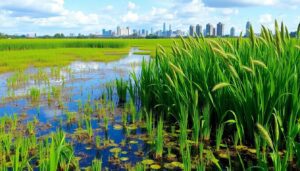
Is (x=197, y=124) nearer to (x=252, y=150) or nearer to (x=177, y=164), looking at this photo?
(x=177, y=164)

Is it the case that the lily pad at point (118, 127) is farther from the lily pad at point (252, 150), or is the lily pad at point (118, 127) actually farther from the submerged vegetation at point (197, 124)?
the lily pad at point (252, 150)

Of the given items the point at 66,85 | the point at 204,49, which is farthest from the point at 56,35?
the point at 204,49

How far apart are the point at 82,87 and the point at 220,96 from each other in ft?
29.7

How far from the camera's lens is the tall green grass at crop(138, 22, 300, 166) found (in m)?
5.59

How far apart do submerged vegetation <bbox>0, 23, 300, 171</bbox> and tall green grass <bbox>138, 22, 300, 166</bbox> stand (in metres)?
0.02

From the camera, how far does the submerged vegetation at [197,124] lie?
531 cm

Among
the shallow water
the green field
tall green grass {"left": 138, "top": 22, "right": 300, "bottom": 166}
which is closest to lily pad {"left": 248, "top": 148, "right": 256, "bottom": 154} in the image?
tall green grass {"left": 138, "top": 22, "right": 300, "bottom": 166}

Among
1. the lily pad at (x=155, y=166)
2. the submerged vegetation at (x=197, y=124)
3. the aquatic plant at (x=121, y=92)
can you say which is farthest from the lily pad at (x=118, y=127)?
the aquatic plant at (x=121, y=92)

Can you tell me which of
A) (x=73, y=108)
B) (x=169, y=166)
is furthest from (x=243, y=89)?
(x=73, y=108)

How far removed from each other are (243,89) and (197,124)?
1141 millimetres

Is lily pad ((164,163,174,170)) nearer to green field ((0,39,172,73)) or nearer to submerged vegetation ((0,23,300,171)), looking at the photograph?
submerged vegetation ((0,23,300,171))

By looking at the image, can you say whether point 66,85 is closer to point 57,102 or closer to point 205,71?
point 57,102

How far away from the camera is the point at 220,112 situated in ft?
22.4

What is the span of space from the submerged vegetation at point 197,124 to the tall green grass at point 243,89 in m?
0.02
